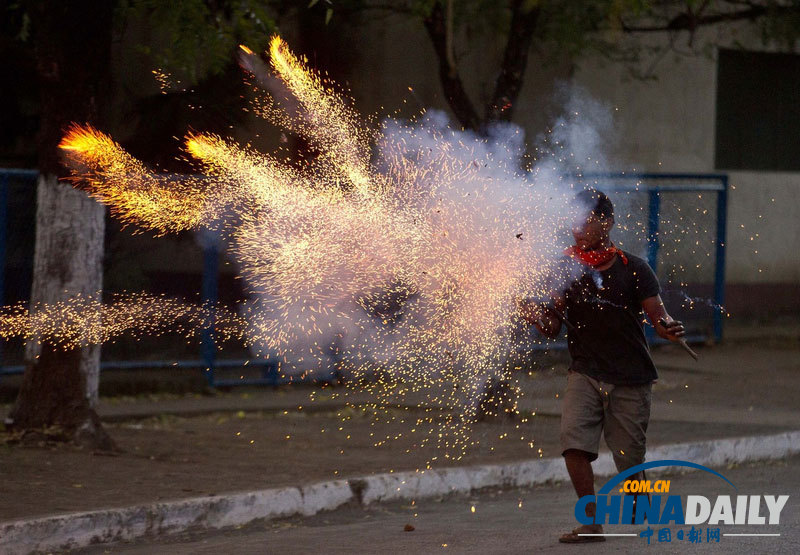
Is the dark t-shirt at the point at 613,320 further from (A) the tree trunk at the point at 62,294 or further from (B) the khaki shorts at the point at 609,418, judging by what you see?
(A) the tree trunk at the point at 62,294

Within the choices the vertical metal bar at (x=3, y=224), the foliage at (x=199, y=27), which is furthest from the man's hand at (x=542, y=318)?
the vertical metal bar at (x=3, y=224)

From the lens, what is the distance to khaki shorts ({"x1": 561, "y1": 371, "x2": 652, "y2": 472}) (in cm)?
663

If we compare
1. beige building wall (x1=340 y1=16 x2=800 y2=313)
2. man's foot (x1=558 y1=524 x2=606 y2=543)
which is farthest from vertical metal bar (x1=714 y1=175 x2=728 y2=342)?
man's foot (x1=558 y1=524 x2=606 y2=543)

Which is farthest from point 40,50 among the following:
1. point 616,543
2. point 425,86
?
point 425,86

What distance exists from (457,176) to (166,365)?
431cm

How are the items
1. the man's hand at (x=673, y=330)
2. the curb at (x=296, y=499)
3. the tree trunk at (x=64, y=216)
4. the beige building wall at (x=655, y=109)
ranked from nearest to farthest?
the man's hand at (x=673, y=330) < the curb at (x=296, y=499) < the tree trunk at (x=64, y=216) < the beige building wall at (x=655, y=109)

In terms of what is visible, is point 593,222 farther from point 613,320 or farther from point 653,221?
point 653,221

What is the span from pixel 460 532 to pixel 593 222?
5.96ft

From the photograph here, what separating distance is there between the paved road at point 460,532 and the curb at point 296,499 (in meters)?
0.09

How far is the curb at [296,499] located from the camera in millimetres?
6711

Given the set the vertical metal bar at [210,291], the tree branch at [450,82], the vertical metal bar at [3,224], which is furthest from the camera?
the vertical metal bar at [210,291]

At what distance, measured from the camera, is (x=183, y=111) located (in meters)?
12.1

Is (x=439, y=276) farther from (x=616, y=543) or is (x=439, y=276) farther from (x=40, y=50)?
(x=40, y=50)

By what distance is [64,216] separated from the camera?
29.4ft
